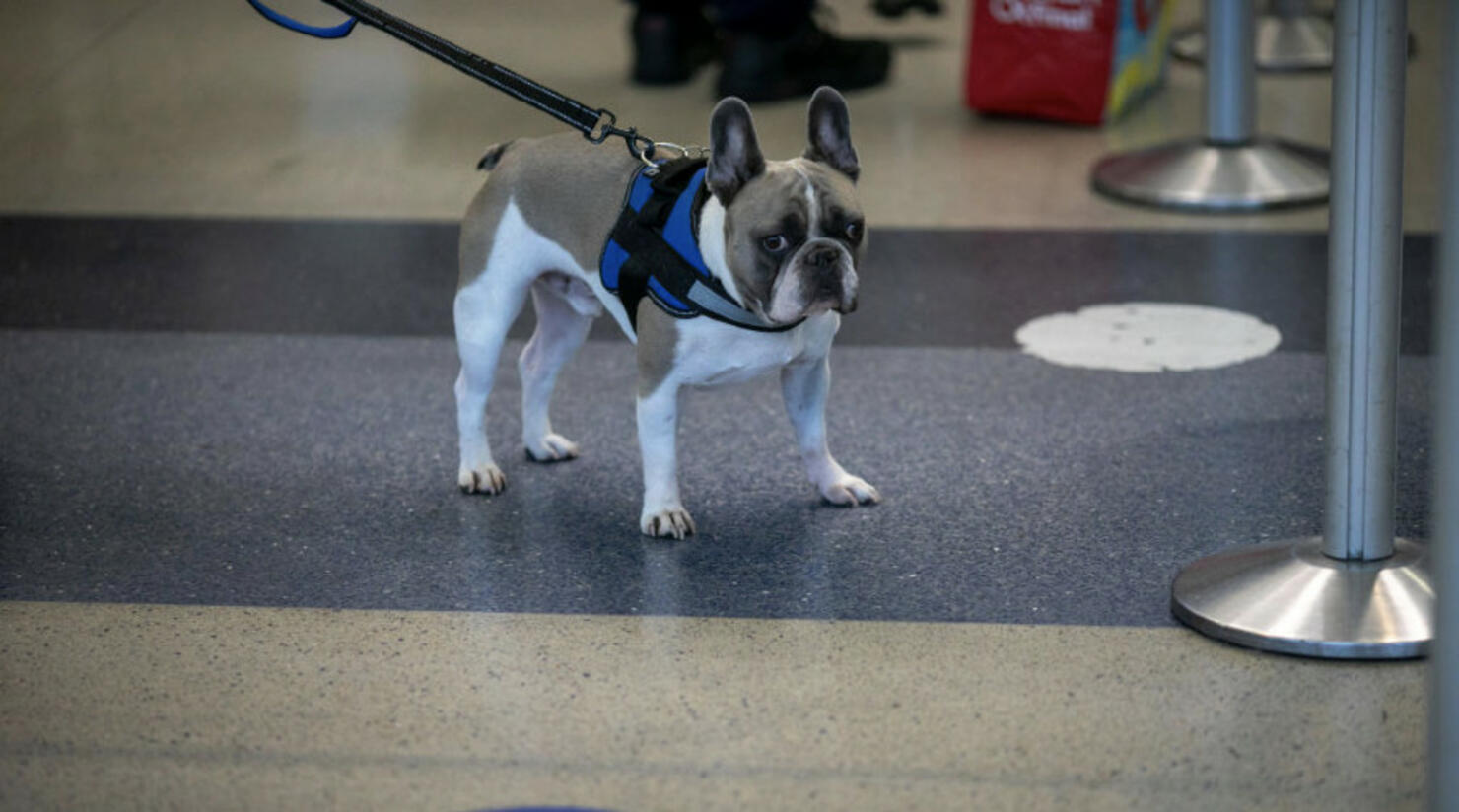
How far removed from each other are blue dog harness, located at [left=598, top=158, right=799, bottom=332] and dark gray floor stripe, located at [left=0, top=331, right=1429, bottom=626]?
1.53ft

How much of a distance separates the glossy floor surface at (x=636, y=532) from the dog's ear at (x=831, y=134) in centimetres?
71

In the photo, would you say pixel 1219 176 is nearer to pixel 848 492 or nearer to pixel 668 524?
pixel 848 492

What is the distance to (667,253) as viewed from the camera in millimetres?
3279

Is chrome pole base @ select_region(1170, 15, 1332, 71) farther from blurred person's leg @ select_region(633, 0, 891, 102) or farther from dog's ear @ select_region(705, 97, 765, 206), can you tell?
dog's ear @ select_region(705, 97, 765, 206)

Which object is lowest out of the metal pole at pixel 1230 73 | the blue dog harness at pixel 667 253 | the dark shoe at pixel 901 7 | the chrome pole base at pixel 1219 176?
the chrome pole base at pixel 1219 176

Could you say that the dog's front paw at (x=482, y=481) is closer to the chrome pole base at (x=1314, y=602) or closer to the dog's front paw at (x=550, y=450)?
the dog's front paw at (x=550, y=450)

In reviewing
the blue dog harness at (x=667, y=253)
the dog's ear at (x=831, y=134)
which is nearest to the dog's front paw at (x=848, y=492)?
the blue dog harness at (x=667, y=253)

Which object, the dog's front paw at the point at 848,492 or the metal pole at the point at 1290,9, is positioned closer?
the dog's front paw at the point at 848,492

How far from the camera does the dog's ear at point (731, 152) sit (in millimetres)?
3084

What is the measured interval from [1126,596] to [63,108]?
18.6 ft

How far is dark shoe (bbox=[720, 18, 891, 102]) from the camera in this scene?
741 centimetres

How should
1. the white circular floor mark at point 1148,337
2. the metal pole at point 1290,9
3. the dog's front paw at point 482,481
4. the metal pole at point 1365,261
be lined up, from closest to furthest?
1. the metal pole at point 1365,261
2. the dog's front paw at point 482,481
3. the white circular floor mark at point 1148,337
4. the metal pole at point 1290,9

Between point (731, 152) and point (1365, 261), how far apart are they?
1023mm

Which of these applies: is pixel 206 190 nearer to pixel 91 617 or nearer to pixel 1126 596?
pixel 91 617
